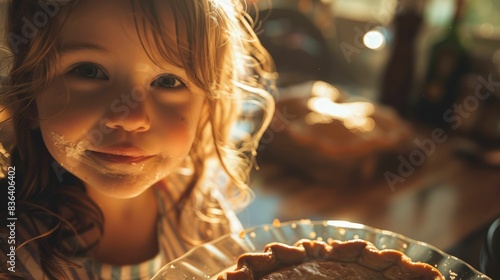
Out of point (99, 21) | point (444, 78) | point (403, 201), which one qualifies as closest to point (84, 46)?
point (99, 21)

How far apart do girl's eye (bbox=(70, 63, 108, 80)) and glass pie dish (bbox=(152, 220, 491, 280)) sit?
16 centimetres

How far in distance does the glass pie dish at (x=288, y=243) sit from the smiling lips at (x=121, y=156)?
0.09m

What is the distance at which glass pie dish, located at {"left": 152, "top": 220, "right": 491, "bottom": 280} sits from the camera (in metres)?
0.44

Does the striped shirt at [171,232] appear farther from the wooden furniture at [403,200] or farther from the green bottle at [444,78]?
the green bottle at [444,78]

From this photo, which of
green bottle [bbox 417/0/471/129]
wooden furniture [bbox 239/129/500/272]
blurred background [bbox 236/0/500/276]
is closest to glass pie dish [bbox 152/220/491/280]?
blurred background [bbox 236/0/500/276]

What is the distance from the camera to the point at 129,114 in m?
0.39

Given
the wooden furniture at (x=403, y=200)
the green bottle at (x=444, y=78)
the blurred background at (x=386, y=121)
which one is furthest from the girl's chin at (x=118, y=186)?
the green bottle at (x=444, y=78)

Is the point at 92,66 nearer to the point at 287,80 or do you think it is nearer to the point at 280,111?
the point at 280,111

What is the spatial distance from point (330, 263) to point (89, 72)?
247 millimetres

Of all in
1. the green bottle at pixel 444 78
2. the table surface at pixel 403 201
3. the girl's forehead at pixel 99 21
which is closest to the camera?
the girl's forehead at pixel 99 21

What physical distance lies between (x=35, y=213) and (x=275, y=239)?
21 centimetres

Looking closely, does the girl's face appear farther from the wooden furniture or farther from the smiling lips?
the wooden furniture

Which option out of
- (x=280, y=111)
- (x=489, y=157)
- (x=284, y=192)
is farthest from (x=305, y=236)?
(x=489, y=157)

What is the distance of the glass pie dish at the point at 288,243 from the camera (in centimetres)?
44
